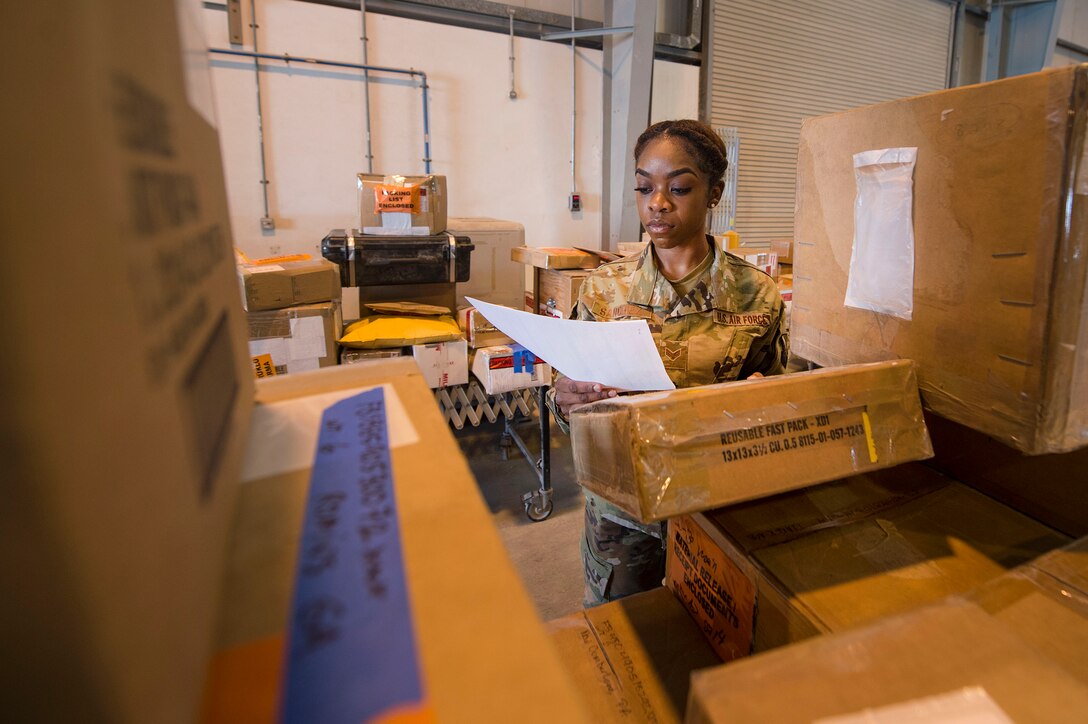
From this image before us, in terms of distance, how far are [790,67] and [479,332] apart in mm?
3842

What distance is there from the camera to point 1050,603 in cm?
62

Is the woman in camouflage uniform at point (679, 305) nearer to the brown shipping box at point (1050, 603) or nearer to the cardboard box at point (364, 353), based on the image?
the brown shipping box at point (1050, 603)

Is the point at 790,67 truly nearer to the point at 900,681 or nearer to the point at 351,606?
the point at 900,681

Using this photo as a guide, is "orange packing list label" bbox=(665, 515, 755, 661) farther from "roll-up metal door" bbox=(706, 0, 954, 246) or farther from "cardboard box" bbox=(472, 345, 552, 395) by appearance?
"roll-up metal door" bbox=(706, 0, 954, 246)

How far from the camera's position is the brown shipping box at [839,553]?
75cm

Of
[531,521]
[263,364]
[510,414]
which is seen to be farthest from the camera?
[510,414]

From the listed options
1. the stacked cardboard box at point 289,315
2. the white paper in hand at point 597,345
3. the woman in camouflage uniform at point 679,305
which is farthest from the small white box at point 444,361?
the white paper in hand at point 597,345

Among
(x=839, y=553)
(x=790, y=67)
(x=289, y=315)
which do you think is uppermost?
(x=790, y=67)

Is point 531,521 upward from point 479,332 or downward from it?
downward

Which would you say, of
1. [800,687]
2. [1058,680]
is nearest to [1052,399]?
[1058,680]

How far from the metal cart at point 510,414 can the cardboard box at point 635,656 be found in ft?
5.40

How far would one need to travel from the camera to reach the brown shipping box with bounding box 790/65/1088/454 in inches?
23.4

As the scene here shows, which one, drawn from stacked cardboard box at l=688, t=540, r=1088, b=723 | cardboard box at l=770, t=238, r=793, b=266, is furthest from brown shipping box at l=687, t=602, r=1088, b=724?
cardboard box at l=770, t=238, r=793, b=266

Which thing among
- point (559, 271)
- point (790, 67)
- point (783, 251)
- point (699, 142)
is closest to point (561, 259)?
point (559, 271)
